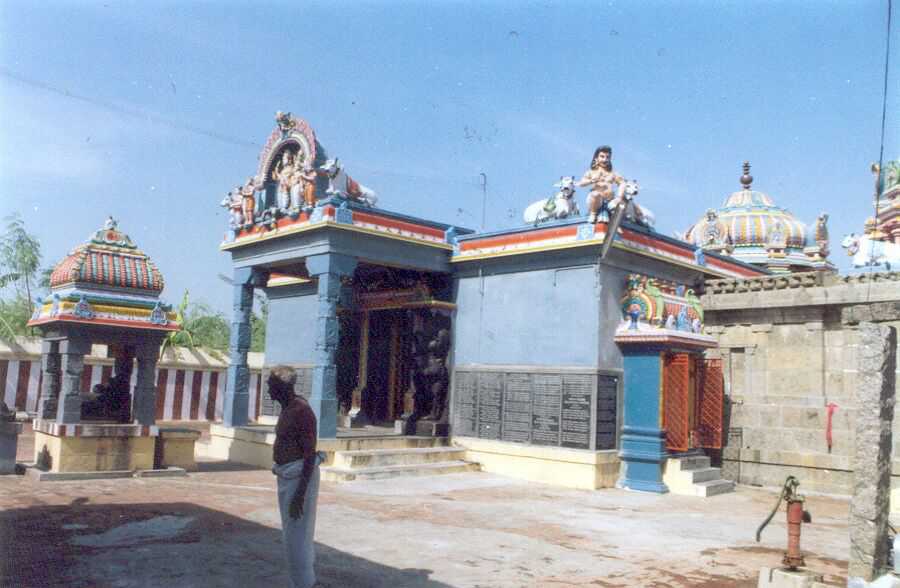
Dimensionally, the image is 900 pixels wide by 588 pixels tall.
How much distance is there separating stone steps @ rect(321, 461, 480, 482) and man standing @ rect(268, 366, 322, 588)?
674 centimetres

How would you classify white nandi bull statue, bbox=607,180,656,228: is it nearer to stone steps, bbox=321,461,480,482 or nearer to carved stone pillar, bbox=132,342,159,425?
stone steps, bbox=321,461,480,482

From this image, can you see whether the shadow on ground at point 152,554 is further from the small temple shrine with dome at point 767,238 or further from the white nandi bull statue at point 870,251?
the small temple shrine with dome at point 767,238

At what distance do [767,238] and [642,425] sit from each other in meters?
10.8

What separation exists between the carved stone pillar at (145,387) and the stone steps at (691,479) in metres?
8.23

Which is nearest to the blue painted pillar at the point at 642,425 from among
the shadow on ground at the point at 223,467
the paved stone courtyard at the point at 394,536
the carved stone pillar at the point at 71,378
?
the paved stone courtyard at the point at 394,536

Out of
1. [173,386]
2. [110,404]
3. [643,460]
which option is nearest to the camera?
[110,404]

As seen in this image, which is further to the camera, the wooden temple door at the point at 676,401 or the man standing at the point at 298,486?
the wooden temple door at the point at 676,401

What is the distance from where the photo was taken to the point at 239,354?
51.5 ft

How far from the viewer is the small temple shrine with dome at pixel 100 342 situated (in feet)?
36.9

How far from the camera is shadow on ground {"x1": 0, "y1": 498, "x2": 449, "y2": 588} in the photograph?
241 inches

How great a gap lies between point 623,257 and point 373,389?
6607 millimetres

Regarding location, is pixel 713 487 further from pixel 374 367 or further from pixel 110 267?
pixel 110 267

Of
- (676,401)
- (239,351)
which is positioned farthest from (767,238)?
(239,351)

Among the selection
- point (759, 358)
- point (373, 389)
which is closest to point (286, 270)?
point (373, 389)
